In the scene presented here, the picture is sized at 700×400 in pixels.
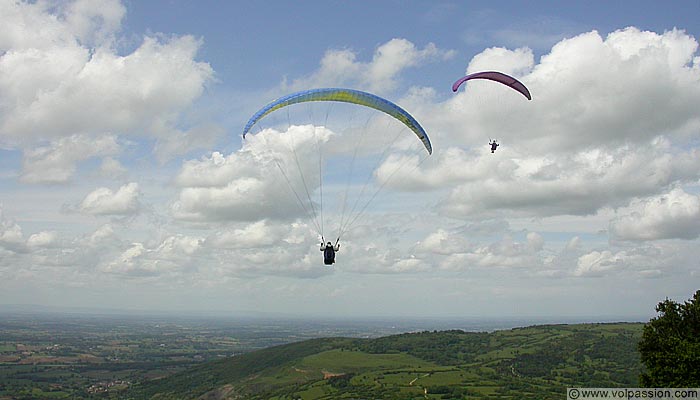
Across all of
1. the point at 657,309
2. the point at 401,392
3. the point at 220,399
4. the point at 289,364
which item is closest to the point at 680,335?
the point at 657,309

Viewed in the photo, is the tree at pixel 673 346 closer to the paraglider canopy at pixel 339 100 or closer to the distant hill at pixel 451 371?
the paraglider canopy at pixel 339 100

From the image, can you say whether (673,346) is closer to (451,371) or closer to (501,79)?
(501,79)

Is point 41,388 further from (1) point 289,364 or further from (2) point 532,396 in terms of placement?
(2) point 532,396

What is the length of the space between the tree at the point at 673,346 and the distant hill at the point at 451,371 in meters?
73.4

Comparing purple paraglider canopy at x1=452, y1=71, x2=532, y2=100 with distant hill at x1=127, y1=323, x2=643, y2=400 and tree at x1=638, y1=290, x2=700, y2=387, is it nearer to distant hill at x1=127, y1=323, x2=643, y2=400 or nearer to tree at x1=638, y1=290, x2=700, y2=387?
tree at x1=638, y1=290, x2=700, y2=387

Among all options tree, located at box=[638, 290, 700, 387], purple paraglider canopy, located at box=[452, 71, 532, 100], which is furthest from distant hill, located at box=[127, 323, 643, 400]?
purple paraglider canopy, located at box=[452, 71, 532, 100]

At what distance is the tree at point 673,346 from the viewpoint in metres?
31.7

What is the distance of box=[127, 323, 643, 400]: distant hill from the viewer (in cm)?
12031

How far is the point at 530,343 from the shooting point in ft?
579

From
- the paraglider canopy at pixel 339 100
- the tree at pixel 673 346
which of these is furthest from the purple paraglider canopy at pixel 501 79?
the tree at pixel 673 346

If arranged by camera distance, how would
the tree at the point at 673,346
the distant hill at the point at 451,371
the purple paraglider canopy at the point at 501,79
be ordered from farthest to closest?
1. the distant hill at the point at 451,371
2. the purple paraglider canopy at the point at 501,79
3. the tree at the point at 673,346

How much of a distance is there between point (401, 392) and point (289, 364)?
7767 cm

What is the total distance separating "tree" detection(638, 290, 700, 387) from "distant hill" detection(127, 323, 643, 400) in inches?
2889

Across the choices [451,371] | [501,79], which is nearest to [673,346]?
[501,79]
